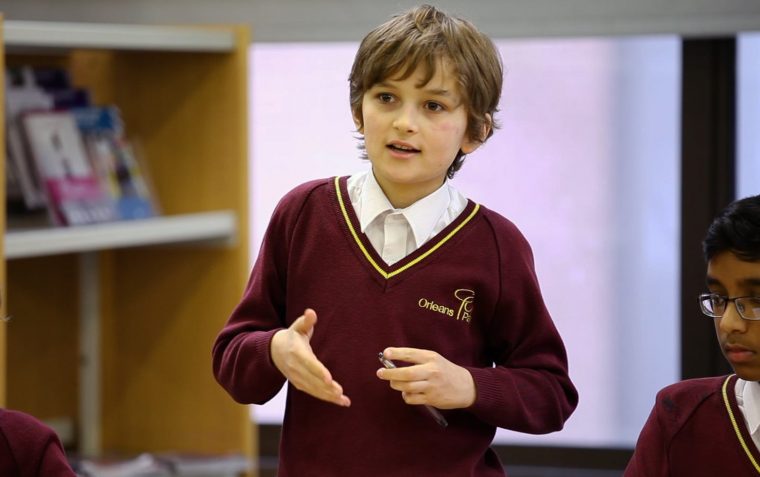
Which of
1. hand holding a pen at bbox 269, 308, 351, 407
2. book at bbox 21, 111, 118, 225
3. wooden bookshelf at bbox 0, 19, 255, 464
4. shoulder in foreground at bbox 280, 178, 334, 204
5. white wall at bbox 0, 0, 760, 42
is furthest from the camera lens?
wooden bookshelf at bbox 0, 19, 255, 464

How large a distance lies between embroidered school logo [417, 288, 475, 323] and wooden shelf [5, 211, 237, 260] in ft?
3.83

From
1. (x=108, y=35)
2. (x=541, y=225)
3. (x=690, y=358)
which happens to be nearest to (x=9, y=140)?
(x=108, y=35)

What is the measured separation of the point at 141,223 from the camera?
8.54ft

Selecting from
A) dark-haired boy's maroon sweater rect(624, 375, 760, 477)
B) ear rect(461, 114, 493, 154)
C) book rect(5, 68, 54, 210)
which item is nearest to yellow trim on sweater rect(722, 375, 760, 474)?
dark-haired boy's maroon sweater rect(624, 375, 760, 477)

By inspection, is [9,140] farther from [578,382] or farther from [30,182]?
[578,382]

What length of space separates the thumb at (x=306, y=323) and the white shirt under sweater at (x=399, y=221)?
0.52 feet

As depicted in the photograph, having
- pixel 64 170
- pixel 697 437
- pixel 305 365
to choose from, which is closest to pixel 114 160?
pixel 64 170

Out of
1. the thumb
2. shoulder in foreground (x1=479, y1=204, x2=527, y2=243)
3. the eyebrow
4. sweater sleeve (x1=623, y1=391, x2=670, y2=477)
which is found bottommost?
sweater sleeve (x1=623, y1=391, x2=670, y2=477)

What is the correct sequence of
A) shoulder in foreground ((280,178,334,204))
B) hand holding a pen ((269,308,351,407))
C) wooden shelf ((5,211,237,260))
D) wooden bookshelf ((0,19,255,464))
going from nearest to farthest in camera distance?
hand holding a pen ((269,308,351,407)), shoulder in foreground ((280,178,334,204)), wooden shelf ((5,211,237,260)), wooden bookshelf ((0,19,255,464))

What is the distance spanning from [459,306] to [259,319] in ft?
0.76

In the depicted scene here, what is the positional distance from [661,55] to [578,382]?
803 millimetres

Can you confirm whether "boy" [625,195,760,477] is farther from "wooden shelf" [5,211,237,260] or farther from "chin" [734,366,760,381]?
"wooden shelf" [5,211,237,260]

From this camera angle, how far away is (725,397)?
134cm

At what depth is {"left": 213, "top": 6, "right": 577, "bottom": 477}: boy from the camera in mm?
1317
